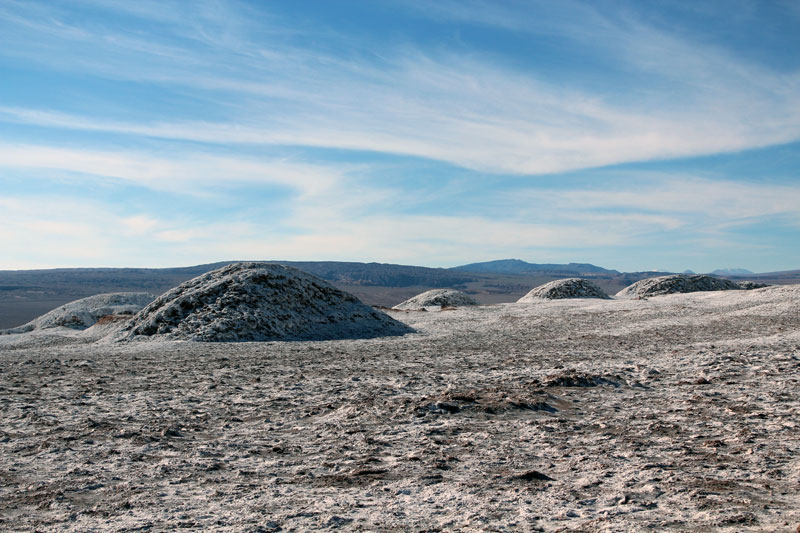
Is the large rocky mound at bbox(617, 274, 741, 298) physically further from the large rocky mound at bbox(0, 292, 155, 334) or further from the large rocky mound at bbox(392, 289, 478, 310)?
the large rocky mound at bbox(0, 292, 155, 334)

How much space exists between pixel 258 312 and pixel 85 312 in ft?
63.2

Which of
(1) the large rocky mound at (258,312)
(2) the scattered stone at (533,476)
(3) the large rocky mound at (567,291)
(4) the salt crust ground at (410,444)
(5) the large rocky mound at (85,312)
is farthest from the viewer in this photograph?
(3) the large rocky mound at (567,291)

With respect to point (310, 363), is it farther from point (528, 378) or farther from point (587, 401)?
point (587, 401)

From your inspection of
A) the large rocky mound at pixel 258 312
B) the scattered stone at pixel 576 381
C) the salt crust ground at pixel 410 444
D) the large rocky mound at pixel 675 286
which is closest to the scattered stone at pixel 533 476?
the salt crust ground at pixel 410 444

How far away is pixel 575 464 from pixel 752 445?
1.64 m

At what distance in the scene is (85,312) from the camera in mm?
32844

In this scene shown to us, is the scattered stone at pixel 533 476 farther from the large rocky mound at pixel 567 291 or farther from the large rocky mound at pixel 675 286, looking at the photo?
the large rocky mound at pixel 675 286

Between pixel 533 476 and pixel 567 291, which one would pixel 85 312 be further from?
pixel 533 476

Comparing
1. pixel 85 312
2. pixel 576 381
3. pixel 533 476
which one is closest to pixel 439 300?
pixel 85 312

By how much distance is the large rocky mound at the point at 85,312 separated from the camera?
31625mm

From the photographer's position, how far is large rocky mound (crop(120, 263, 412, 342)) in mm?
17578

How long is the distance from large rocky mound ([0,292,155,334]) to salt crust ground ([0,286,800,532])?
2201 cm

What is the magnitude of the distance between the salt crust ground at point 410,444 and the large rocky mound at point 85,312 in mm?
22012

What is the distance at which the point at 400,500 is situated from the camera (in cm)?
411
